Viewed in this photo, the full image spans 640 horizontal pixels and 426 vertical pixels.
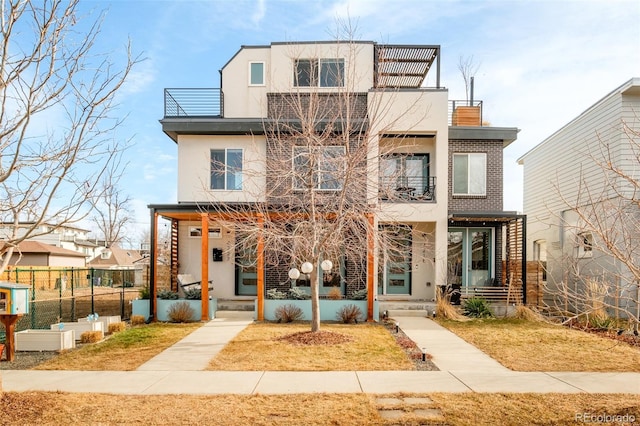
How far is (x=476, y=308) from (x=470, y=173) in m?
5.07

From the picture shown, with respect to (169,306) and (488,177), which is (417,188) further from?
(169,306)

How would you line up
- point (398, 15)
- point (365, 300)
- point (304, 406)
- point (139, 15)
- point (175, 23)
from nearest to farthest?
point (304, 406)
point (139, 15)
point (175, 23)
point (398, 15)
point (365, 300)

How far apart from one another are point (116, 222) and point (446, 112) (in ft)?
131

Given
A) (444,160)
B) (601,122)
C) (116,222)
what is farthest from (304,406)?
(116,222)

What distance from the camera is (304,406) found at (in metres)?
5.70

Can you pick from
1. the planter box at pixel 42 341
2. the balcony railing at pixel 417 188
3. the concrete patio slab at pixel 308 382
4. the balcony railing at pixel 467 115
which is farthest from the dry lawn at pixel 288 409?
the balcony railing at pixel 467 115

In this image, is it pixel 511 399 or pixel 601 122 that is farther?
pixel 601 122

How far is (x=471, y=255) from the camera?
15914 millimetres

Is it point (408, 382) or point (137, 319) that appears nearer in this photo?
point (408, 382)

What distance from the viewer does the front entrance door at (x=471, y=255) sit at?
15.7 m

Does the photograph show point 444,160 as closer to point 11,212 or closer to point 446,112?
point 446,112

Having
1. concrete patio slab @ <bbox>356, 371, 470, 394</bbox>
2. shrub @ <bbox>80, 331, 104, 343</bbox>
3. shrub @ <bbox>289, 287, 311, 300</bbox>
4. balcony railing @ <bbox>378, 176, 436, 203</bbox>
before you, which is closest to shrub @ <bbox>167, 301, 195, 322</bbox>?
shrub @ <bbox>80, 331, 104, 343</bbox>

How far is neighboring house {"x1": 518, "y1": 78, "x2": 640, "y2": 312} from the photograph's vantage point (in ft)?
43.6

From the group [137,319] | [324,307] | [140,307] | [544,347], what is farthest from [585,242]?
[140,307]
